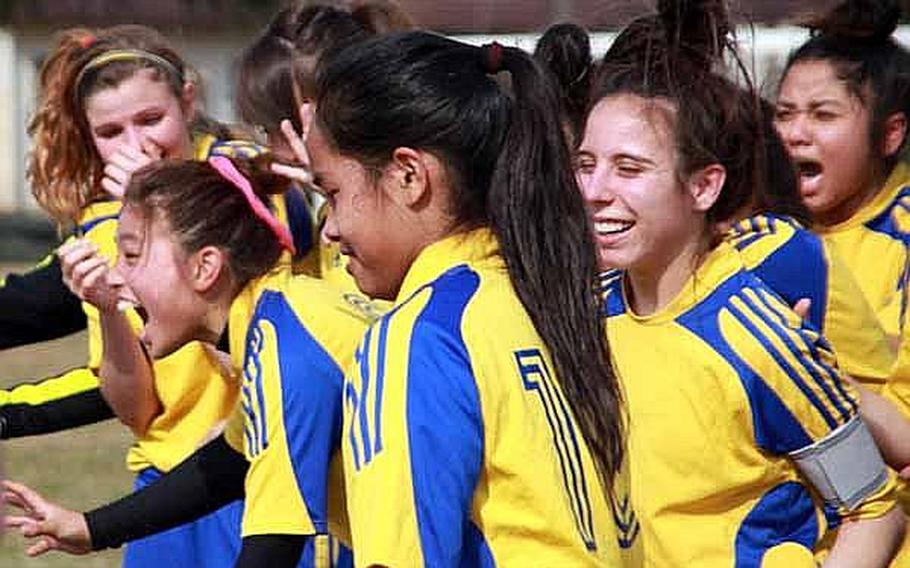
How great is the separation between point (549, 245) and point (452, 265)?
0.45ft

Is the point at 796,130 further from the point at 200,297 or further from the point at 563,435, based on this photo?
the point at 563,435

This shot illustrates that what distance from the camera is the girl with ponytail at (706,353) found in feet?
10.2

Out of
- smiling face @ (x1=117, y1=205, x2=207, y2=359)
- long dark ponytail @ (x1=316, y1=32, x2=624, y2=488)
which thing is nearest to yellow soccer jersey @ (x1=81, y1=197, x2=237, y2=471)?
smiling face @ (x1=117, y1=205, x2=207, y2=359)

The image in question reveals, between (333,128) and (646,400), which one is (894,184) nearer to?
(646,400)

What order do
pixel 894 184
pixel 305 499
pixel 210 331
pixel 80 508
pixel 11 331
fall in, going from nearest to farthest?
pixel 305 499 → pixel 210 331 → pixel 894 184 → pixel 11 331 → pixel 80 508

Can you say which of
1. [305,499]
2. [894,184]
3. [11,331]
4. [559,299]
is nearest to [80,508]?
[11,331]

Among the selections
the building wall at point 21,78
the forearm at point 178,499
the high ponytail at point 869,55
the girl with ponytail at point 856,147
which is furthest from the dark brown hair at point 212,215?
the building wall at point 21,78

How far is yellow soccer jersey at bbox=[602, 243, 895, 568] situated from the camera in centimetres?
311

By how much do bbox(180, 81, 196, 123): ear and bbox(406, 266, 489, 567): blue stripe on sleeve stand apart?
6.92ft

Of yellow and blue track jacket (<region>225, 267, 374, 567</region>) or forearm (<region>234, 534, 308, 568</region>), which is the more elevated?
yellow and blue track jacket (<region>225, 267, 374, 567</region>)

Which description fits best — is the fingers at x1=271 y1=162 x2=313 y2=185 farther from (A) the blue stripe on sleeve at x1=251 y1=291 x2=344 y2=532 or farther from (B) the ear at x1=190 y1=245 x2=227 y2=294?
(A) the blue stripe on sleeve at x1=251 y1=291 x2=344 y2=532

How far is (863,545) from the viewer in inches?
126

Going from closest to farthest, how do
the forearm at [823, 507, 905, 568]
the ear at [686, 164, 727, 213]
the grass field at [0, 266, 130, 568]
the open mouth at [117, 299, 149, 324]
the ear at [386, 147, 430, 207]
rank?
1. the ear at [386, 147, 430, 207]
2. the forearm at [823, 507, 905, 568]
3. the ear at [686, 164, 727, 213]
4. the open mouth at [117, 299, 149, 324]
5. the grass field at [0, 266, 130, 568]

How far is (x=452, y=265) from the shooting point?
260 cm
